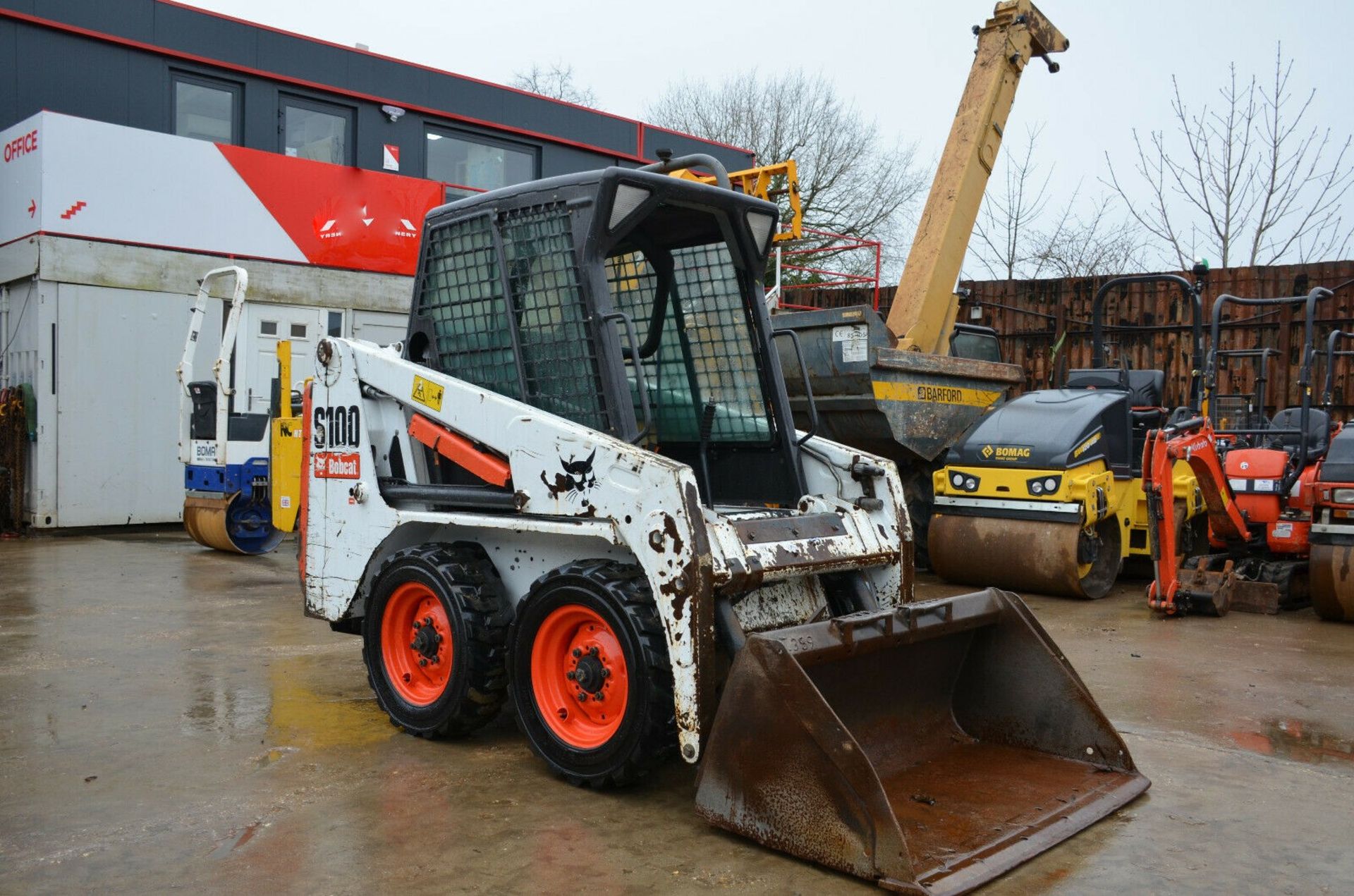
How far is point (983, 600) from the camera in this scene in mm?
4281

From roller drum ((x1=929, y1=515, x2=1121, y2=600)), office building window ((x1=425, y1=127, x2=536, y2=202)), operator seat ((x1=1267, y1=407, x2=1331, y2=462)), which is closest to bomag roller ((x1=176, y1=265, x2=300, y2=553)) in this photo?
office building window ((x1=425, y1=127, x2=536, y2=202))

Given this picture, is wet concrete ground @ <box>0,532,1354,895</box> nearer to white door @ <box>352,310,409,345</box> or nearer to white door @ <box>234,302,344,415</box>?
white door @ <box>234,302,344,415</box>

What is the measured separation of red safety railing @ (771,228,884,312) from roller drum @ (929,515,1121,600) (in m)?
3.03

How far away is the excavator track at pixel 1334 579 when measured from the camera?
24.3ft

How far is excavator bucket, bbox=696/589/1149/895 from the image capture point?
3289mm

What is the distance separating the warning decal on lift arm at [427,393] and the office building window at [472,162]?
10.7 metres

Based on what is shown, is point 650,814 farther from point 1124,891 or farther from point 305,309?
point 305,309

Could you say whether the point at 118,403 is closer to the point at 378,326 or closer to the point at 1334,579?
the point at 378,326

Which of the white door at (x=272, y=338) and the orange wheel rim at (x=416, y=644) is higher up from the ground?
the white door at (x=272, y=338)

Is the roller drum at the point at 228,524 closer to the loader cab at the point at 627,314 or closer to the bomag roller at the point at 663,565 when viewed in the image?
the bomag roller at the point at 663,565

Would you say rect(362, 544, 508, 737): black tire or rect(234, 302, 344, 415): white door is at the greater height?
rect(234, 302, 344, 415): white door

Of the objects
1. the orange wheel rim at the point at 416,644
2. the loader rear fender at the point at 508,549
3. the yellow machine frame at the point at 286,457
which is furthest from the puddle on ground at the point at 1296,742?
the yellow machine frame at the point at 286,457

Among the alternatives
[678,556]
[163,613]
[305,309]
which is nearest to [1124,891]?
[678,556]

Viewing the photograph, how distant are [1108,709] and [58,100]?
1219cm
